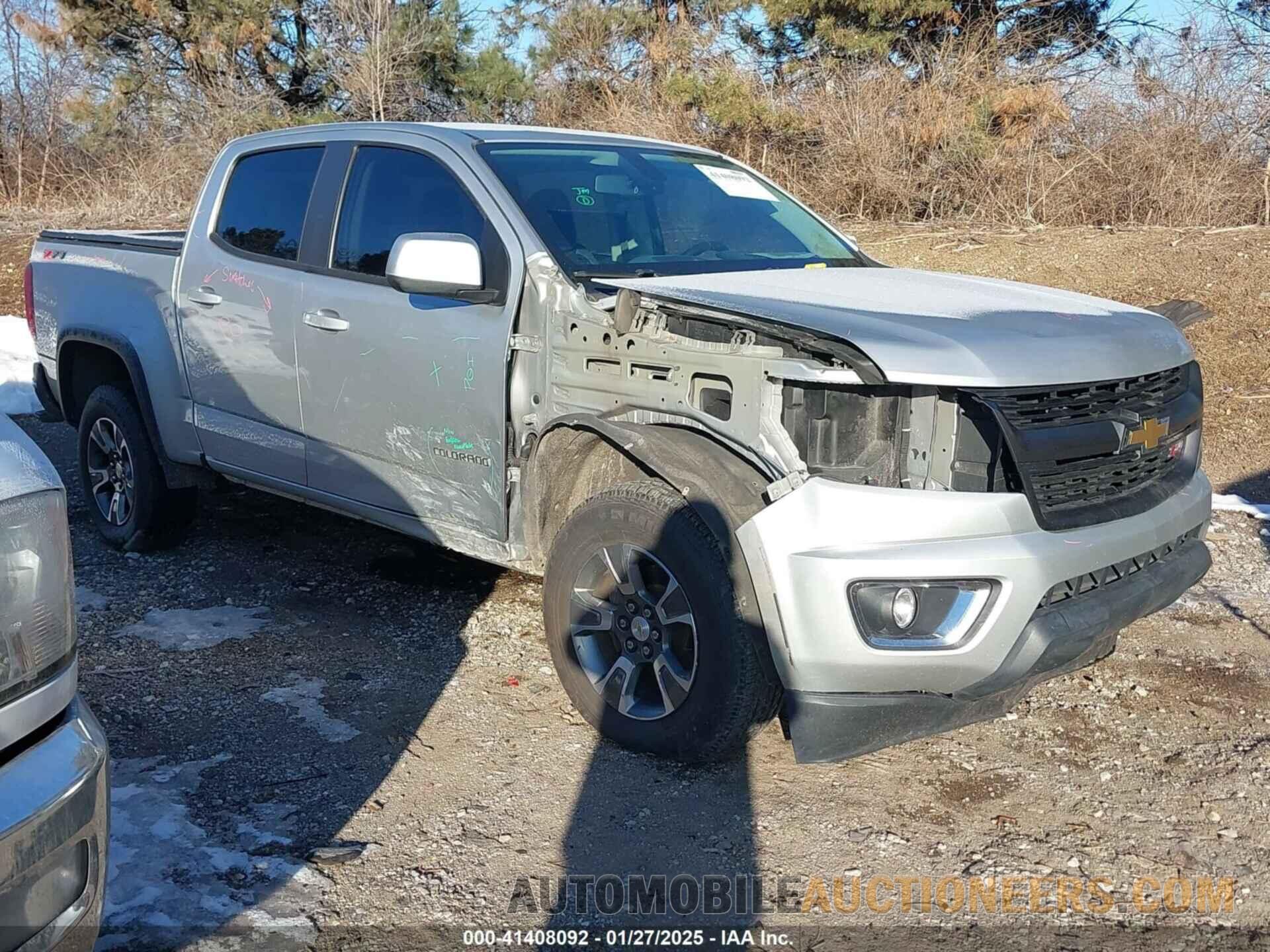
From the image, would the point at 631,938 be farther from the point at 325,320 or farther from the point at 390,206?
the point at 390,206

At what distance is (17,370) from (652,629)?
8398 millimetres

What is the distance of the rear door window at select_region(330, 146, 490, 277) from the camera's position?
4.37m

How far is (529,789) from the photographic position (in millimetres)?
3551

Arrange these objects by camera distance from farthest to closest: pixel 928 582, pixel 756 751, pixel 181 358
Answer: pixel 181 358, pixel 756 751, pixel 928 582

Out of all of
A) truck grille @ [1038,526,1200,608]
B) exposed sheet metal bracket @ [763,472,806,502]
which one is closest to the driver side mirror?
exposed sheet metal bracket @ [763,472,806,502]

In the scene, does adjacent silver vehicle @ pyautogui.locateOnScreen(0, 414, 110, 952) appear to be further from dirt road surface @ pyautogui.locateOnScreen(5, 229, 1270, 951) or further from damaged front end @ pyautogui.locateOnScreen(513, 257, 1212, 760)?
damaged front end @ pyautogui.locateOnScreen(513, 257, 1212, 760)

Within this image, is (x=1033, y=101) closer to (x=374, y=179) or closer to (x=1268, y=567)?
(x=1268, y=567)

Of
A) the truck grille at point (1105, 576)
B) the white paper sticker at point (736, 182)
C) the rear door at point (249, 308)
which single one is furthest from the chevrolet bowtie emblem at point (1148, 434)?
the rear door at point (249, 308)

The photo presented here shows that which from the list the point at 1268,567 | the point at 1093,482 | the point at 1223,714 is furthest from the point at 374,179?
the point at 1268,567

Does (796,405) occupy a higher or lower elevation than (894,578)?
higher

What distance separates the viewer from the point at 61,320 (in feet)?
19.7

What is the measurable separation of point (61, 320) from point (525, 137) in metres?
2.86

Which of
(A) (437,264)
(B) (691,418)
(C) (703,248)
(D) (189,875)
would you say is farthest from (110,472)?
(B) (691,418)

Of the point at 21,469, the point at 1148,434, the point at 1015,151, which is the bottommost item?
the point at 1148,434
